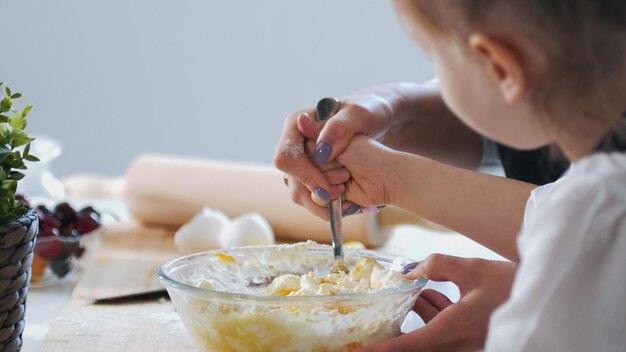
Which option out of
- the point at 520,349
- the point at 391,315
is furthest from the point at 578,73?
the point at 391,315

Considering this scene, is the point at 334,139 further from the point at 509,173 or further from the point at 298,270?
the point at 509,173

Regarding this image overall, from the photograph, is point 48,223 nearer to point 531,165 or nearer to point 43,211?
point 43,211

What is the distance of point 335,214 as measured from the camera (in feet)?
4.03

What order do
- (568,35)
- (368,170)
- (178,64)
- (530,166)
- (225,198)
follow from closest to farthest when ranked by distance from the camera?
(568,35) < (368,170) < (530,166) < (225,198) < (178,64)

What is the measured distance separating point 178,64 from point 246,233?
7.13ft

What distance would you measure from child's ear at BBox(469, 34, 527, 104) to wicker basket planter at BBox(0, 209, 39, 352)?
516mm

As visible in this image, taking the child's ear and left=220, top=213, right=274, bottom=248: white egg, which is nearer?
the child's ear

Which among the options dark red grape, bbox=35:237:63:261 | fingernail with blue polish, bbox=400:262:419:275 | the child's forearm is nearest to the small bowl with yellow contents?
fingernail with blue polish, bbox=400:262:419:275

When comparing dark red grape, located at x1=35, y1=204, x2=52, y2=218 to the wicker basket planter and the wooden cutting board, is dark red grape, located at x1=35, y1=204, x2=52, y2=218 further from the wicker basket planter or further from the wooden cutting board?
the wicker basket planter

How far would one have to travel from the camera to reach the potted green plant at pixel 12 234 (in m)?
0.95

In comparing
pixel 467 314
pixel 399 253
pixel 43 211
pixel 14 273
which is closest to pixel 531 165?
pixel 399 253

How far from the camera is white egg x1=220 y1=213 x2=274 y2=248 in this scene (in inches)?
63.7

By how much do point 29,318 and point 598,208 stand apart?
87 cm

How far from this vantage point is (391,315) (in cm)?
96
